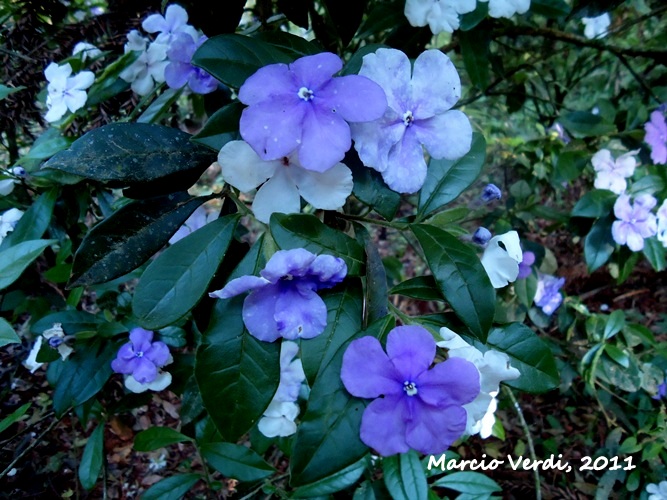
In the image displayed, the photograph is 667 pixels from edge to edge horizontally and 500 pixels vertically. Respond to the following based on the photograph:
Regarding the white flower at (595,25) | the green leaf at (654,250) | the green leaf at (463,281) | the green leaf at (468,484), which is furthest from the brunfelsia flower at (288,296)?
the white flower at (595,25)

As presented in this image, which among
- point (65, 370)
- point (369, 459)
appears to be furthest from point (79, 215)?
point (369, 459)

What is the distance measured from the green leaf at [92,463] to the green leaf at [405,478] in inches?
28.8

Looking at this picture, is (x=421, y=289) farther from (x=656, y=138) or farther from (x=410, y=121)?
(x=656, y=138)

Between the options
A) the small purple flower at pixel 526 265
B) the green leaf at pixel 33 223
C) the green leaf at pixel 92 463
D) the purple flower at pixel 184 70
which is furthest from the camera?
the small purple flower at pixel 526 265

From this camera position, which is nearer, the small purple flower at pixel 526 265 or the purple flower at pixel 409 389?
the purple flower at pixel 409 389

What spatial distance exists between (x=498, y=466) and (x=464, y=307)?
1442 millimetres

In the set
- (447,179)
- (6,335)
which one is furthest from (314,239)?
(6,335)

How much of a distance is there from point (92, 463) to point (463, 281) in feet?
3.44

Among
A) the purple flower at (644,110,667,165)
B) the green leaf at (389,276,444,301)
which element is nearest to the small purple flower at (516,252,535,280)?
the purple flower at (644,110,667,165)

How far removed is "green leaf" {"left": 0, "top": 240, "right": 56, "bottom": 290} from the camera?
2.27 ft

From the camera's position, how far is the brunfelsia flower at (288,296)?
Result: 1.81 feet

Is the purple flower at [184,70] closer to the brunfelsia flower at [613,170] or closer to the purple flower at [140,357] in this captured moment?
the purple flower at [140,357]

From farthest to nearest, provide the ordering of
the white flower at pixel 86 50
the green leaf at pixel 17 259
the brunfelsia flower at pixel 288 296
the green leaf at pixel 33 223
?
the white flower at pixel 86 50 → the green leaf at pixel 33 223 → the green leaf at pixel 17 259 → the brunfelsia flower at pixel 288 296

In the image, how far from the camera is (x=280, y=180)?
62 centimetres
